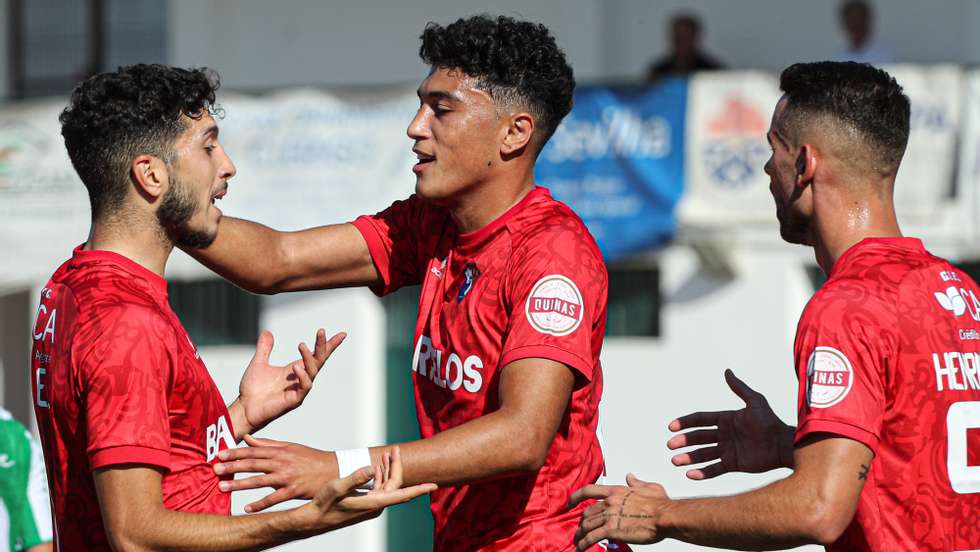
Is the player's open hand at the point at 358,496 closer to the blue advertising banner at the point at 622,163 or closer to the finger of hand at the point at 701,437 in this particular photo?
the finger of hand at the point at 701,437

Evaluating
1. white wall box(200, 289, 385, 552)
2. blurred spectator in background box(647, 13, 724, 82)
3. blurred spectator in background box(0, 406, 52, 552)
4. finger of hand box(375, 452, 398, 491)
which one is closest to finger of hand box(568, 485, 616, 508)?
finger of hand box(375, 452, 398, 491)

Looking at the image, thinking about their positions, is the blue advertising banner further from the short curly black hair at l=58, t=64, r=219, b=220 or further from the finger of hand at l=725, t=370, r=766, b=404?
Answer: the short curly black hair at l=58, t=64, r=219, b=220

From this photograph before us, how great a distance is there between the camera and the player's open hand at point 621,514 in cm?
373

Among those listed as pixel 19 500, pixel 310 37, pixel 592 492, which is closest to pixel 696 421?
pixel 592 492

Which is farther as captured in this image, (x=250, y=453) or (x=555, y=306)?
(x=555, y=306)

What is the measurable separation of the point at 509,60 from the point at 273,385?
1.24 metres

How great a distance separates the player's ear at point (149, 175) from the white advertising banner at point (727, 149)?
688 centimetres

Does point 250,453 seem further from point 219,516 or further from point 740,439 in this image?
point 740,439

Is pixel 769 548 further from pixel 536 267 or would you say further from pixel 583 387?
pixel 536 267

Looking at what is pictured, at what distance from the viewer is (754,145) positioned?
10242 mm

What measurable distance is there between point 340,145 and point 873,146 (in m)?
7.71

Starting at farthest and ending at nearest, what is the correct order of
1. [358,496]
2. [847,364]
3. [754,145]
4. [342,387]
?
[342,387] < [754,145] < [358,496] < [847,364]

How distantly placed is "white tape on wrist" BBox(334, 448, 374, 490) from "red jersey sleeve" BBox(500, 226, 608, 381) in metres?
0.47

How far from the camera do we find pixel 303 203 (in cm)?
1127
